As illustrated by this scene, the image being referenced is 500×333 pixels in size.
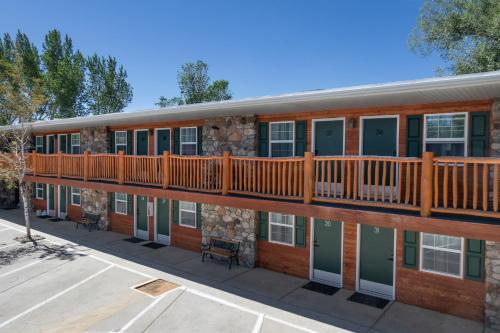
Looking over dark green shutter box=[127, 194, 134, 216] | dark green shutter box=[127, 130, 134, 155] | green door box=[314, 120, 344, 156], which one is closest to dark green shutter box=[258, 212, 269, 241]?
green door box=[314, 120, 344, 156]

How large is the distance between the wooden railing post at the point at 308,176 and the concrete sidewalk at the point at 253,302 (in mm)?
2678

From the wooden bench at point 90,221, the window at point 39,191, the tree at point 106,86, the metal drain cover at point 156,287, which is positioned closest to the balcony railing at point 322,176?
the wooden bench at point 90,221

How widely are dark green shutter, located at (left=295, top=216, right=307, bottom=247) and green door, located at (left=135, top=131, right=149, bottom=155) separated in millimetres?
7721

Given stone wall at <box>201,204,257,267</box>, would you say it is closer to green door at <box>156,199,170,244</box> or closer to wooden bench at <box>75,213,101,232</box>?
green door at <box>156,199,170,244</box>

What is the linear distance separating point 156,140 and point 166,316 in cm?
824

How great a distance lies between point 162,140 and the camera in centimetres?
1435

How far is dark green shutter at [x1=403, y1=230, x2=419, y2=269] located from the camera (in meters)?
8.69

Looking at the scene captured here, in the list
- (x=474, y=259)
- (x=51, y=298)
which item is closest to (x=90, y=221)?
(x=51, y=298)

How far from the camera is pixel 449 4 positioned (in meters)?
20.4

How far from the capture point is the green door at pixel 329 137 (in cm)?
988

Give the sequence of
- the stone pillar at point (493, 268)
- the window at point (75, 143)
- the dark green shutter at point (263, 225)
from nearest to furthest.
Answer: the stone pillar at point (493, 268) → the dark green shutter at point (263, 225) → the window at point (75, 143)

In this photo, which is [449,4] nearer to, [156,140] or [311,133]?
[311,133]

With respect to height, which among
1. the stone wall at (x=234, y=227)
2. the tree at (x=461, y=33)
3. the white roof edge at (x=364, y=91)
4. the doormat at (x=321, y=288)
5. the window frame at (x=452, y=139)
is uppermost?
the tree at (x=461, y=33)

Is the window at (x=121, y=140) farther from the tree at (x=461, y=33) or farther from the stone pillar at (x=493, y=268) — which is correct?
the tree at (x=461, y=33)
